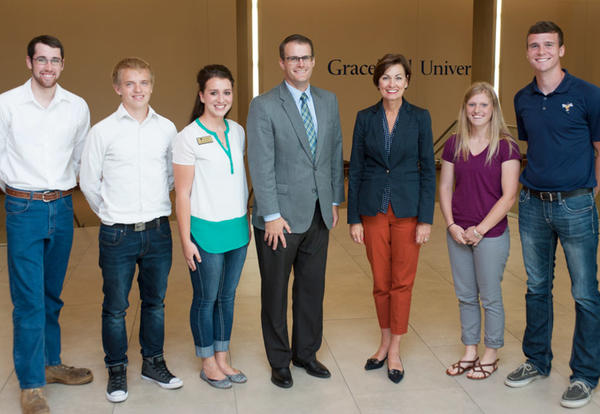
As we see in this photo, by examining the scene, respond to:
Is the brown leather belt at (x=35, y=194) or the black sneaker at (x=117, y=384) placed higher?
the brown leather belt at (x=35, y=194)

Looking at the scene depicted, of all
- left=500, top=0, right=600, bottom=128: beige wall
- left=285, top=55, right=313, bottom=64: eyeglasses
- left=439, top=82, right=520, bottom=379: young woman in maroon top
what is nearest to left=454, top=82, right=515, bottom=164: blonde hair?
left=439, top=82, right=520, bottom=379: young woman in maroon top

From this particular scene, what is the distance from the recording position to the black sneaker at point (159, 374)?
12.2ft

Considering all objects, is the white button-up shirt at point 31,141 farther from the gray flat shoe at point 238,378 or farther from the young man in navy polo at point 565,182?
the young man in navy polo at point 565,182

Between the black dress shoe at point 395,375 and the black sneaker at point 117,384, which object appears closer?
the black sneaker at point 117,384

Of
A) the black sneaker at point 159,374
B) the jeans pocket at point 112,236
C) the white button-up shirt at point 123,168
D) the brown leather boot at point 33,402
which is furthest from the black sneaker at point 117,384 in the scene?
the white button-up shirt at point 123,168

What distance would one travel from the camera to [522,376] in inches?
146

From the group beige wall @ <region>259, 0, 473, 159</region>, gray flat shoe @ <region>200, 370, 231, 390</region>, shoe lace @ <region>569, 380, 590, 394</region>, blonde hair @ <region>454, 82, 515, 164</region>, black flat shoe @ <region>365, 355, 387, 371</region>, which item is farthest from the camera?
beige wall @ <region>259, 0, 473, 159</region>

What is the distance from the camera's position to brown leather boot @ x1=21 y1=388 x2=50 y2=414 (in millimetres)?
3381

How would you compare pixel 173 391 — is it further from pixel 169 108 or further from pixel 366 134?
pixel 169 108

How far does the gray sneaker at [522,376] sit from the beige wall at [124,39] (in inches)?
371

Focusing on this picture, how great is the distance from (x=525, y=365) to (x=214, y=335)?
5.71ft

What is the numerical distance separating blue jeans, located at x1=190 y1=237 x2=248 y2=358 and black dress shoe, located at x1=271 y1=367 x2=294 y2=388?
1.05 ft

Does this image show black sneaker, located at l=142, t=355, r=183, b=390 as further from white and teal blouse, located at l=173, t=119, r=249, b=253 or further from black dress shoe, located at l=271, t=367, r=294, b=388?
white and teal blouse, located at l=173, t=119, r=249, b=253

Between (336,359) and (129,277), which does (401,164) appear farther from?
(129,277)
